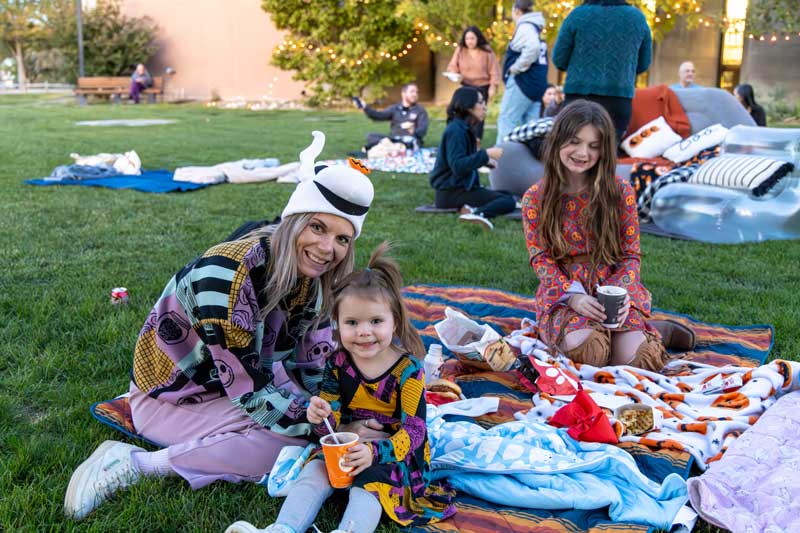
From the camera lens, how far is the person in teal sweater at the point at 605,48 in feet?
20.7

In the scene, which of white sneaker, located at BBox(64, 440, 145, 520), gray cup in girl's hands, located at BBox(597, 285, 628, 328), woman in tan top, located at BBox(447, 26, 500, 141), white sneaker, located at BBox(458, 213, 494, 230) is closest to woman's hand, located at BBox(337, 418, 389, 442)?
white sneaker, located at BBox(64, 440, 145, 520)

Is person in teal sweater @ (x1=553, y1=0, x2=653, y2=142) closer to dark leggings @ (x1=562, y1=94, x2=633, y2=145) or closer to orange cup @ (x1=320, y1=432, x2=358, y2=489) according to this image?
dark leggings @ (x1=562, y1=94, x2=633, y2=145)

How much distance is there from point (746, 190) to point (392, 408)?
4.62 m

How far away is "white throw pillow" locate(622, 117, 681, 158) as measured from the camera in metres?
7.92

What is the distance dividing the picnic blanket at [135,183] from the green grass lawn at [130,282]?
208 mm

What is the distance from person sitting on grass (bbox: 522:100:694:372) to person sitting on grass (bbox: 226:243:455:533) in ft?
4.41

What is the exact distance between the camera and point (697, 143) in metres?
7.52

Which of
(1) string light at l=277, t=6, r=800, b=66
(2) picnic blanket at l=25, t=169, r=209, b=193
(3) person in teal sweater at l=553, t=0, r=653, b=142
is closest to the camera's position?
(3) person in teal sweater at l=553, t=0, r=653, b=142

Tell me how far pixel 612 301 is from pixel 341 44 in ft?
62.6

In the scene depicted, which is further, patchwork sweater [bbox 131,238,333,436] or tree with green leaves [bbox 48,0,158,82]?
tree with green leaves [bbox 48,0,158,82]

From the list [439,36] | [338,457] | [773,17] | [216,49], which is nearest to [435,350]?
[338,457]

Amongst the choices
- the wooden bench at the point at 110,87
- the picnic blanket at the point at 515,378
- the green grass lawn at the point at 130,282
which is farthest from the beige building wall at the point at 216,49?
the picnic blanket at the point at 515,378

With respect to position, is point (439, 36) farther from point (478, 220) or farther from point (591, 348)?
point (591, 348)

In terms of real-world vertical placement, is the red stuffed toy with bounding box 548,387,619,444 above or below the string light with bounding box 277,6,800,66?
below
